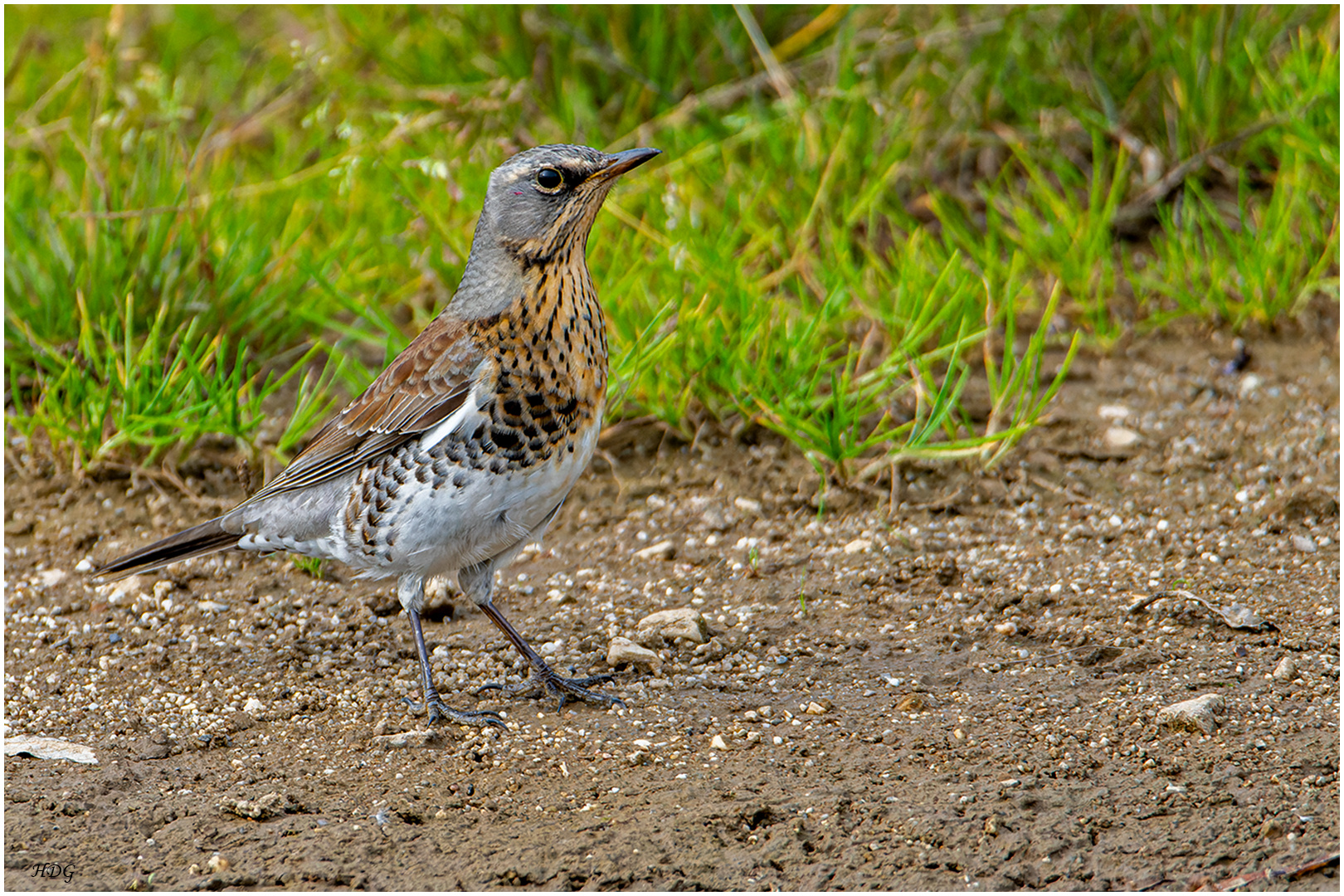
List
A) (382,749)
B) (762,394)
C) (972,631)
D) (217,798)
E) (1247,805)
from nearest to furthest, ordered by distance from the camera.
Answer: (1247,805)
(217,798)
(382,749)
(972,631)
(762,394)

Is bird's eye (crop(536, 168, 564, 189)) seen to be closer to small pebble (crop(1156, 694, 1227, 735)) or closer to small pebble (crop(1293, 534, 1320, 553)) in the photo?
small pebble (crop(1156, 694, 1227, 735))

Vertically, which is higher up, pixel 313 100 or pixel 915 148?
pixel 313 100

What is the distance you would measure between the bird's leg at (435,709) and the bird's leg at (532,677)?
0.14 meters

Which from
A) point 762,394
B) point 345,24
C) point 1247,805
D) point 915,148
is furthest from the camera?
point 345,24

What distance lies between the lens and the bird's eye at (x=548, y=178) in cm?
382

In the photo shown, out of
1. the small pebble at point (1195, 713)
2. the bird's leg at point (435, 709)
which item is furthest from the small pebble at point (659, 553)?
the small pebble at point (1195, 713)

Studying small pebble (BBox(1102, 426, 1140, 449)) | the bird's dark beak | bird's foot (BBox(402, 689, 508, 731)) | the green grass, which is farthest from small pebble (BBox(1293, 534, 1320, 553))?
bird's foot (BBox(402, 689, 508, 731))

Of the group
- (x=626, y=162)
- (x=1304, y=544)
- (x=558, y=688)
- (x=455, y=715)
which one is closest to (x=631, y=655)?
(x=558, y=688)

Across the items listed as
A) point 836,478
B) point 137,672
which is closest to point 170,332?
Answer: point 137,672

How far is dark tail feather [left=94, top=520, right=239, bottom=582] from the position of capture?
4141 millimetres

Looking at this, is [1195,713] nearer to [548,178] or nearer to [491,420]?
[491,420]

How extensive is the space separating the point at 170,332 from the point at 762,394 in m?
2.39

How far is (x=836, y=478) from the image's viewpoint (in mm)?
4887

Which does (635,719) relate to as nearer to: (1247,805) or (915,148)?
(1247,805)
